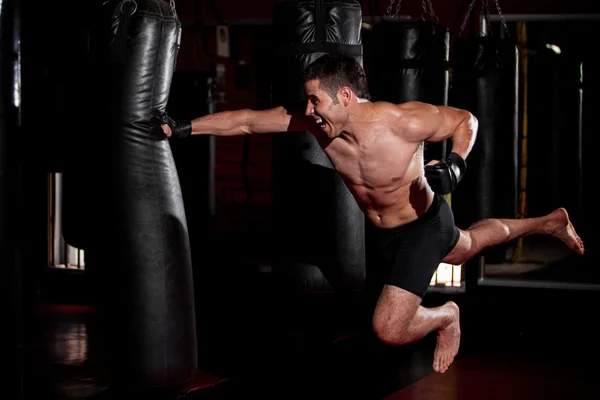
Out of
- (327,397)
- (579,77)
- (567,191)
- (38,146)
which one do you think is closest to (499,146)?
(579,77)

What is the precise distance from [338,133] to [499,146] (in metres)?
1.88

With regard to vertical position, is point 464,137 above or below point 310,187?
above

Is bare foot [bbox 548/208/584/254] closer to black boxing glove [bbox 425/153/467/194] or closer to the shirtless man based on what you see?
the shirtless man

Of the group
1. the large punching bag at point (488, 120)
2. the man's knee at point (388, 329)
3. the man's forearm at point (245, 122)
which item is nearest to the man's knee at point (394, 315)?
the man's knee at point (388, 329)

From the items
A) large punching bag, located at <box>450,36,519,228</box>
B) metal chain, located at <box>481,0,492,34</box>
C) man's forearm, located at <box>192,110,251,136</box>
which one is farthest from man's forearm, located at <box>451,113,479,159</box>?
metal chain, located at <box>481,0,492,34</box>

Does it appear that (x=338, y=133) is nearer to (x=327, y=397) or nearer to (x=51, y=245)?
(x=327, y=397)

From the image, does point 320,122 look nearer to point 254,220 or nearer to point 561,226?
point 561,226

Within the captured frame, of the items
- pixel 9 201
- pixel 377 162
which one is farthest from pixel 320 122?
pixel 9 201

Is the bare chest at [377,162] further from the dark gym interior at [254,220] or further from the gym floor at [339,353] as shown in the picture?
the gym floor at [339,353]

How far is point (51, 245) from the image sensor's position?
7340 mm

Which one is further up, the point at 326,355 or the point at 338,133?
the point at 338,133

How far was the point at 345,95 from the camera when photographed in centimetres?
398

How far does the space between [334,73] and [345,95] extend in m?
0.11

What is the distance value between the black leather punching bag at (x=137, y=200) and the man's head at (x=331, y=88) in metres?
0.66
